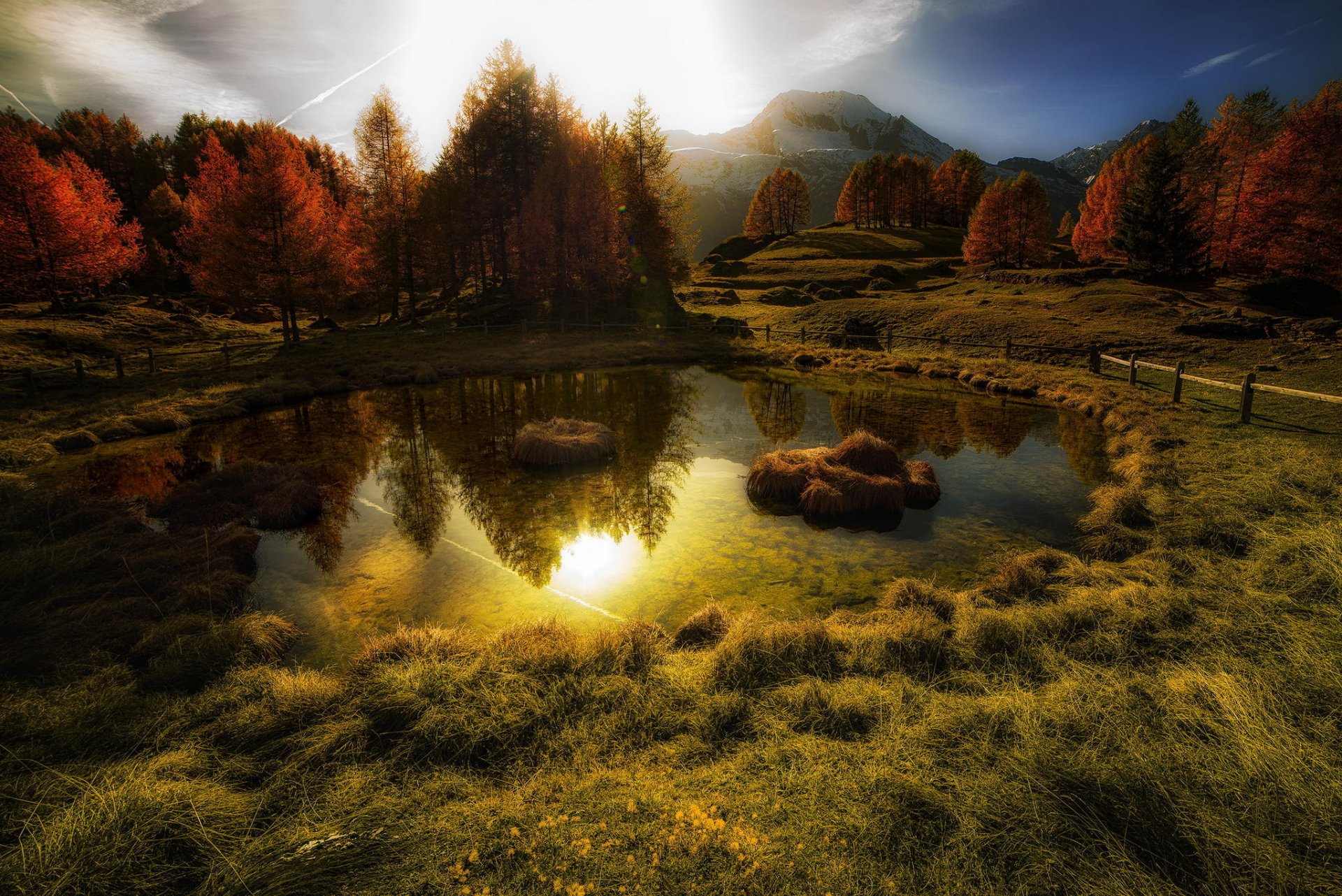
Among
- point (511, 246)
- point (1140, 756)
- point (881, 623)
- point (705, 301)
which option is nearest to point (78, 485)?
point (881, 623)

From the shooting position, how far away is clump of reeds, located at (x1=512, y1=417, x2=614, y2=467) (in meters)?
13.7

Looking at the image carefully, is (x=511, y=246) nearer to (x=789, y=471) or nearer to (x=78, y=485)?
(x=78, y=485)

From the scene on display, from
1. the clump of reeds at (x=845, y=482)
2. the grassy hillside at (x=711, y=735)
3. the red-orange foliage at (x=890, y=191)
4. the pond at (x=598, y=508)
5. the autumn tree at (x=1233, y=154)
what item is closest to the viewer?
the grassy hillside at (x=711, y=735)

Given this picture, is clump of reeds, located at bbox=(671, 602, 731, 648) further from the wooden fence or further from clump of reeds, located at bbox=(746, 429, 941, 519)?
the wooden fence

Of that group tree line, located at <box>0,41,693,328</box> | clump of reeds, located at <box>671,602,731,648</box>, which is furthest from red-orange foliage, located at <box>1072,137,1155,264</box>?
clump of reeds, located at <box>671,602,731,648</box>

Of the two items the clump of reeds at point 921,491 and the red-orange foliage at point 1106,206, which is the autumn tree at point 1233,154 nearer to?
the red-orange foliage at point 1106,206

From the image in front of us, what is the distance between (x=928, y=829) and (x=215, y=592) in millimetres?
8839

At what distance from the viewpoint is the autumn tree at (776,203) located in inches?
3937

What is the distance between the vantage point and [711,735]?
15.5 ft

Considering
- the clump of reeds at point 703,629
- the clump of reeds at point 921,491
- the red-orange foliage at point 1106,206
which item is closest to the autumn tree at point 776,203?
the red-orange foliage at point 1106,206

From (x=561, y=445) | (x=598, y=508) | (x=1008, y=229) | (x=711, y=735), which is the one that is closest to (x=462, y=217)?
(x=561, y=445)

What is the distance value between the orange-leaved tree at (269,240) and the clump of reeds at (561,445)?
80.9ft

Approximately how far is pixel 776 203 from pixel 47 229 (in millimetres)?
95632

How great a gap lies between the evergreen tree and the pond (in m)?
39.3
